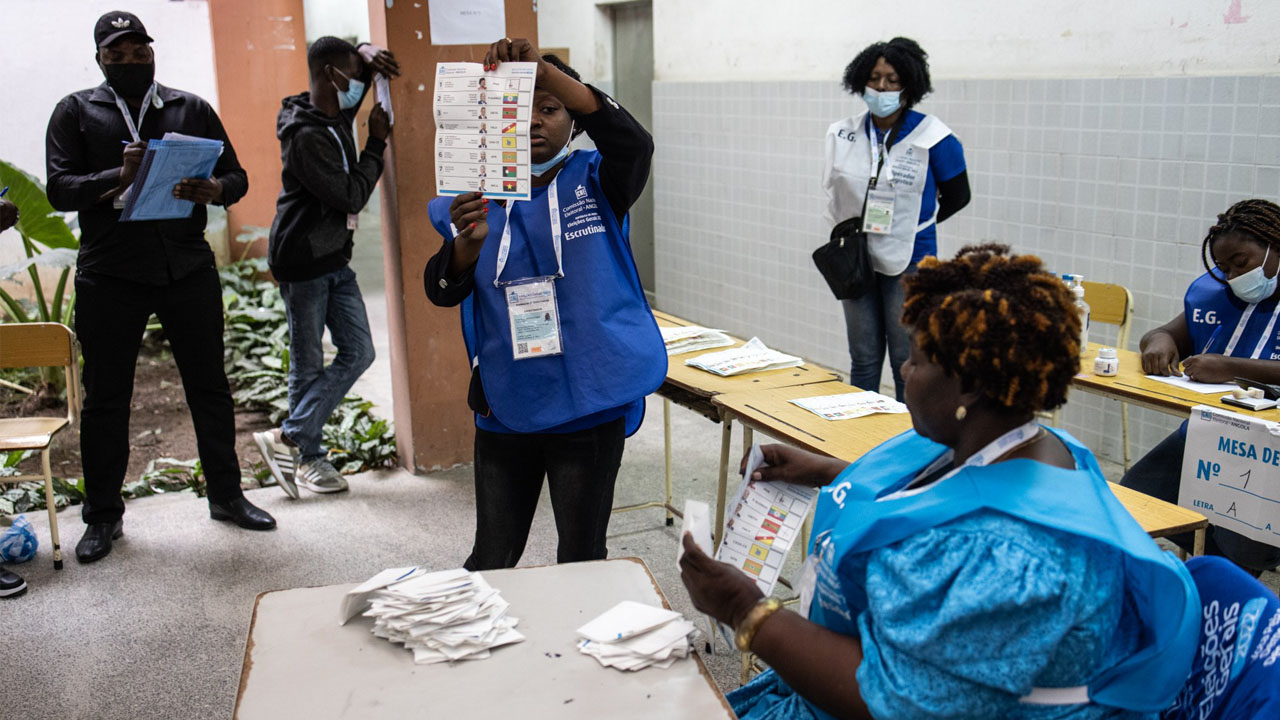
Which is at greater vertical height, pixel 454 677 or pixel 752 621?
pixel 752 621

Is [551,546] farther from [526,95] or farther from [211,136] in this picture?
[526,95]

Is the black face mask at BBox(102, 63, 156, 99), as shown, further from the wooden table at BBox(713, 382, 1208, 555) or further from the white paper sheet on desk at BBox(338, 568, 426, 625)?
the white paper sheet on desk at BBox(338, 568, 426, 625)

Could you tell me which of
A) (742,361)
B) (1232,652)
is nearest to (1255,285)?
(742,361)

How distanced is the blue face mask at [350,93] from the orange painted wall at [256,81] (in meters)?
4.82

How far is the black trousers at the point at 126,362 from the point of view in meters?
4.14

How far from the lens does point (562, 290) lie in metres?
2.63

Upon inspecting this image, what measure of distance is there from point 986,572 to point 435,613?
995 millimetres

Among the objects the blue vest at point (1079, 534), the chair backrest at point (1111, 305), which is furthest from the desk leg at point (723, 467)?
the blue vest at point (1079, 534)

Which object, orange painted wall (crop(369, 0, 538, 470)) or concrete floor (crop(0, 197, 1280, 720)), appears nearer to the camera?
concrete floor (crop(0, 197, 1280, 720))

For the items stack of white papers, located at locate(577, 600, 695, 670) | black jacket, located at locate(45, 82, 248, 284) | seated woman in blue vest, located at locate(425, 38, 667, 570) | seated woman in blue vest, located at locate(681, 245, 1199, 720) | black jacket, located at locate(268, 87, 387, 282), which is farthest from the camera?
black jacket, located at locate(268, 87, 387, 282)

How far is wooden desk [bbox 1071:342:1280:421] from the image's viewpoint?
3.46 meters

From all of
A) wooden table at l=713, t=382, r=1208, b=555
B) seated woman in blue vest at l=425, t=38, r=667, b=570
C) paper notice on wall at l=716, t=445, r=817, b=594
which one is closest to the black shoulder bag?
wooden table at l=713, t=382, r=1208, b=555

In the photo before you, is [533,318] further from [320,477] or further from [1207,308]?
[320,477]

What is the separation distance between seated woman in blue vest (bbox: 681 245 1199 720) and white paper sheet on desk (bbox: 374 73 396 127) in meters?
3.71
